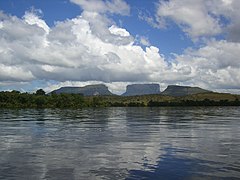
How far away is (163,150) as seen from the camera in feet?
117

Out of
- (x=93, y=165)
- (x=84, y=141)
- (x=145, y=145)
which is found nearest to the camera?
A: (x=93, y=165)

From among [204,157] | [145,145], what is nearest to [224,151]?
[204,157]

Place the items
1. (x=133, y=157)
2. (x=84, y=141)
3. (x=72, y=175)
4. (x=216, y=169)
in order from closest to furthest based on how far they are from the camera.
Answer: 1. (x=72, y=175)
2. (x=216, y=169)
3. (x=133, y=157)
4. (x=84, y=141)

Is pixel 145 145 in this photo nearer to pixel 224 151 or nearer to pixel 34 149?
pixel 224 151

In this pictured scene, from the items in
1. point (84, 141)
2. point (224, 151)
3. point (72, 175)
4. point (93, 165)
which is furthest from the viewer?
point (84, 141)

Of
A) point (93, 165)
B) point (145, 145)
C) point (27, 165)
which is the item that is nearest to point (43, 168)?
point (27, 165)

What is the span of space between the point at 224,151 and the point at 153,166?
10612 millimetres

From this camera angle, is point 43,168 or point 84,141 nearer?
point 43,168

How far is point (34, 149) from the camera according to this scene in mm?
36625

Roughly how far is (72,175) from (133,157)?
8.48m

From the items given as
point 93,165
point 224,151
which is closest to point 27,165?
point 93,165

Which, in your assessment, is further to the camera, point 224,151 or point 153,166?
point 224,151

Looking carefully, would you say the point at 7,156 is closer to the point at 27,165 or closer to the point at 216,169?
the point at 27,165

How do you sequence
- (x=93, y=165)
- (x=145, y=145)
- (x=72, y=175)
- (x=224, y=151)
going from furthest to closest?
(x=145, y=145)
(x=224, y=151)
(x=93, y=165)
(x=72, y=175)
